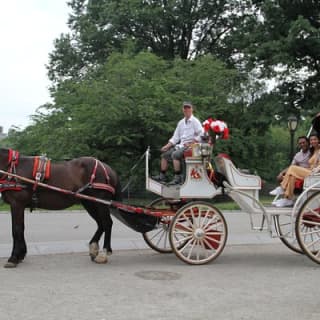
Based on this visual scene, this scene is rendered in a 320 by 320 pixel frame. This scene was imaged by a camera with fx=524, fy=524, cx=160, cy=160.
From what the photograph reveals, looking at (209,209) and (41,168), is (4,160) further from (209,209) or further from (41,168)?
(209,209)

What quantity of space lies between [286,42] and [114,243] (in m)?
19.9

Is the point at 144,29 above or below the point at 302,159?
above

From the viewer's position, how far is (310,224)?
27.2 ft

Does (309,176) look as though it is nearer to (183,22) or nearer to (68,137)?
(68,137)

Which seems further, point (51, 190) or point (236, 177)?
point (236, 177)

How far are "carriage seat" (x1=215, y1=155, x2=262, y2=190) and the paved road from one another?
4.12ft

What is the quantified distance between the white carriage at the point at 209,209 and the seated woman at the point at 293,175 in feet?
0.59

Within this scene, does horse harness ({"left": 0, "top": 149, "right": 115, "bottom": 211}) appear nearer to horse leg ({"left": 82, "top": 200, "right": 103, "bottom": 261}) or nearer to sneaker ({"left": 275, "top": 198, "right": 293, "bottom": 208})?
horse leg ({"left": 82, "top": 200, "right": 103, "bottom": 261})

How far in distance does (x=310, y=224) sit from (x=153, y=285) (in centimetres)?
294

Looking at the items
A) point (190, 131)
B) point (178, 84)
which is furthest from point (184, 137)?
point (178, 84)

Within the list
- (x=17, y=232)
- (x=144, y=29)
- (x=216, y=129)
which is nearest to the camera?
(x=17, y=232)

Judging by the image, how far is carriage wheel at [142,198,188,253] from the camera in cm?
888

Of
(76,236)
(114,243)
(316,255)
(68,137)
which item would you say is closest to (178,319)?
(316,255)

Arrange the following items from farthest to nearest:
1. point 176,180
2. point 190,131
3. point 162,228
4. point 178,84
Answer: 1. point 178,84
2. point 162,228
3. point 190,131
4. point 176,180
